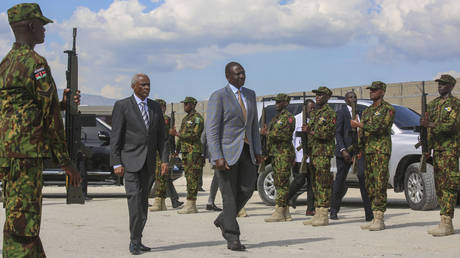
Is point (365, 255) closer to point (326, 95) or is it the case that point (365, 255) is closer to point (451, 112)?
point (451, 112)

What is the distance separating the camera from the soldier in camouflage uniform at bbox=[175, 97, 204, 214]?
13.3m

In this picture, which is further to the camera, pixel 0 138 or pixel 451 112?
pixel 451 112

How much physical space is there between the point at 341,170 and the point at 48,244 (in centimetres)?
487

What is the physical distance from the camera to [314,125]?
10992 mm

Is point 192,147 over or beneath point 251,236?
over

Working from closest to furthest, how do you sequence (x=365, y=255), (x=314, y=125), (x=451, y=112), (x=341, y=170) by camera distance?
(x=365, y=255) → (x=451, y=112) → (x=314, y=125) → (x=341, y=170)

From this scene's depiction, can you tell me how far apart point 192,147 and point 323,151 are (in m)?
3.15

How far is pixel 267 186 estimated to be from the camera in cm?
1474

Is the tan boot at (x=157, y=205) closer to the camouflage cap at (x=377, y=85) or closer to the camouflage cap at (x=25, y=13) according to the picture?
the camouflage cap at (x=377, y=85)

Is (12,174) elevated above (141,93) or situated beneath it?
situated beneath

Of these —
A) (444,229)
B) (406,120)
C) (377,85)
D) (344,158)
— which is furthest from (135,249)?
(406,120)

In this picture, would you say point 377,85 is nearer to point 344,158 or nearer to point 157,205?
point 344,158

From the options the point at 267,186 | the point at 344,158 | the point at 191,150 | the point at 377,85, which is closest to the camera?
the point at 377,85

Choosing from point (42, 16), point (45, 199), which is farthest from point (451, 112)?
point (45, 199)
